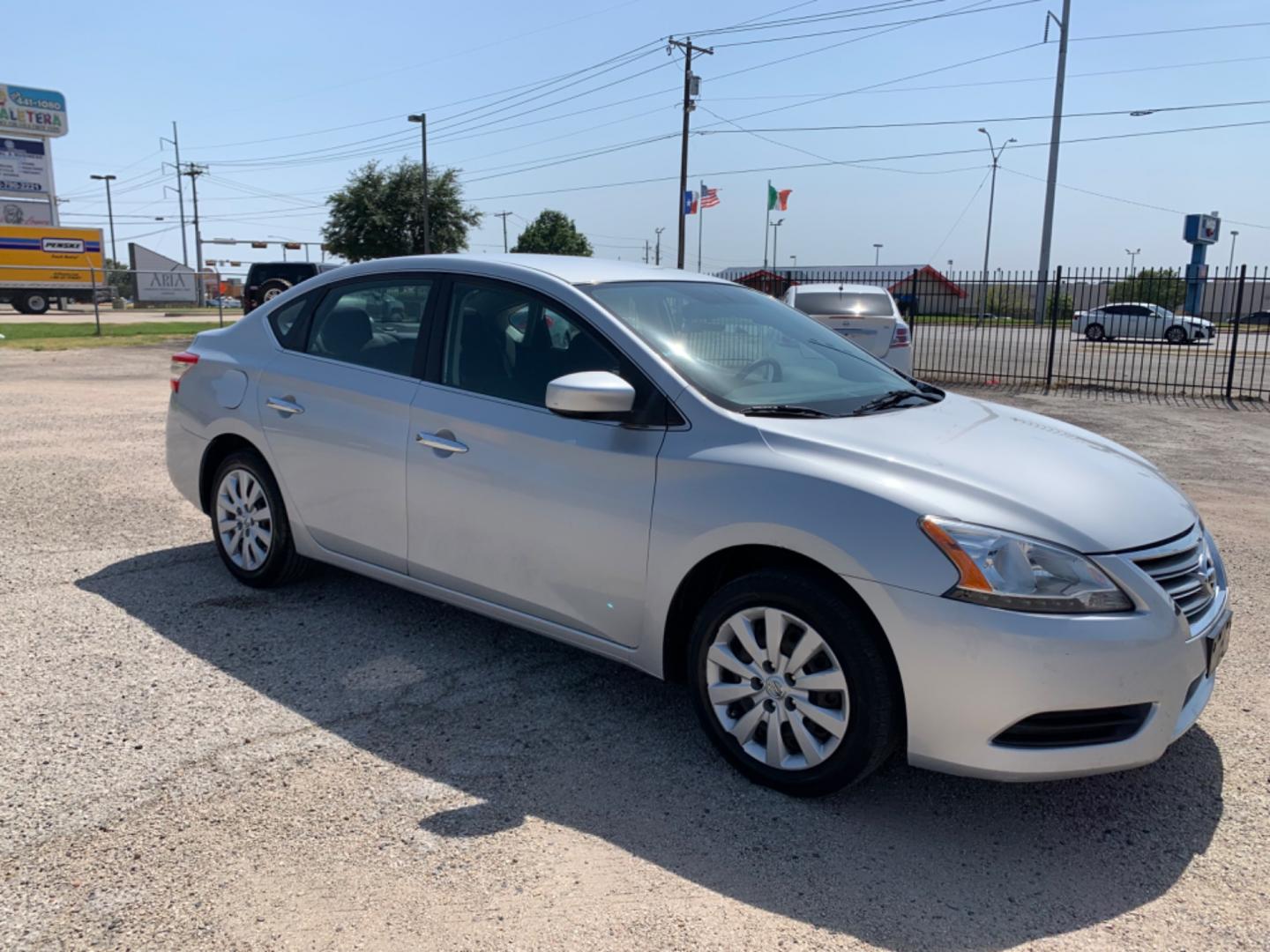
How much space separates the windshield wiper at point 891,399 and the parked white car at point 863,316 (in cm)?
897

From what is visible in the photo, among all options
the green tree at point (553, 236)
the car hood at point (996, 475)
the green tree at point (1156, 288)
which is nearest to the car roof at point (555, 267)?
the car hood at point (996, 475)

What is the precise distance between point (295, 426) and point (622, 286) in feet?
5.73

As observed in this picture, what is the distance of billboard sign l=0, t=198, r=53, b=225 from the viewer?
45.4m

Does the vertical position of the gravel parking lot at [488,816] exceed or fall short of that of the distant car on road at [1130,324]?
it falls short

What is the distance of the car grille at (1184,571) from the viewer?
9.71 ft

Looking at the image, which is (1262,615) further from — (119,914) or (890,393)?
(119,914)

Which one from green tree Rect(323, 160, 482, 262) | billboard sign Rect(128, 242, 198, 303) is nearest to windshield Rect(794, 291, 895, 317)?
green tree Rect(323, 160, 482, 262)

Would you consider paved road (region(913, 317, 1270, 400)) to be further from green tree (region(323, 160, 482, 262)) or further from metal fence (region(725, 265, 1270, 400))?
green tree (region(323, 160, 482, 262))

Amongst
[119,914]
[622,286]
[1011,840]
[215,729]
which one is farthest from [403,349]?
[1011,840]

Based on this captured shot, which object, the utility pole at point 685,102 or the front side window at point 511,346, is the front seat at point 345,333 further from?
the utility pole at point 685,102

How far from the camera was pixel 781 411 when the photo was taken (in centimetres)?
350

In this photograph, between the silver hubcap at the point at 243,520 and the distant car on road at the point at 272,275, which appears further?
the distant car on road at the point at 272,275

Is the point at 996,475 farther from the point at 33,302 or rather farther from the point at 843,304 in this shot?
the point at 33,302

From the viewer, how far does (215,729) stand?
361cm
